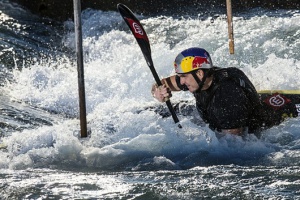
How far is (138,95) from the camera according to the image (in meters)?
9.86

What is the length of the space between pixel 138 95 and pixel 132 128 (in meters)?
3.04

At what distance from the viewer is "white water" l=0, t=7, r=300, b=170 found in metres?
6.16

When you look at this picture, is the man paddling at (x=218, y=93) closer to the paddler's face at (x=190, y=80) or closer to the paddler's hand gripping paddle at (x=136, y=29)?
the paddler's face at (x=190, y=80)

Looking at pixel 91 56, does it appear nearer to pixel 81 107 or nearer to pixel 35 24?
pixel 35 24

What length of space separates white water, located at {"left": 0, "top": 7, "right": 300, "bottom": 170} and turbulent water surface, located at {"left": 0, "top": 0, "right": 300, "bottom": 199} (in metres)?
0.01

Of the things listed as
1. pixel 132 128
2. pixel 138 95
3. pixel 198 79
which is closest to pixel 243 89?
pixel 198 79

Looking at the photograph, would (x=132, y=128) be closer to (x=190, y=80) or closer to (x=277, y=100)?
(x=190, y=80)

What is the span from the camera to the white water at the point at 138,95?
6.16m

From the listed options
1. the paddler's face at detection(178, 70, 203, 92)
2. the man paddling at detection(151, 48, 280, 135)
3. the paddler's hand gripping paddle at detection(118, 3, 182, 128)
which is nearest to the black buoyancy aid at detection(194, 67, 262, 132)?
the man paddling at detection(151, 48, 280, 135)

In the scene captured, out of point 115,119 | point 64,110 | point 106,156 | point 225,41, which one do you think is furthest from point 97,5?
point 106,156

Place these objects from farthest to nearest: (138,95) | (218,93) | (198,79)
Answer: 1. (138,95)
2. (198,79)
3. (218,93)

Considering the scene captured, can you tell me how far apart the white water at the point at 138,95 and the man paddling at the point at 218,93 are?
0.55 feet

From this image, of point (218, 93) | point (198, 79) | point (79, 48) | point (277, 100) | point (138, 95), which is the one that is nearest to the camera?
point (218, 93)

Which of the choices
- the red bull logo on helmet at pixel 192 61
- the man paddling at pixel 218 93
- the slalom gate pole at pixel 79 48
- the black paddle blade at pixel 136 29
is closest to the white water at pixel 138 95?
the man paddling at pixel 218 93
